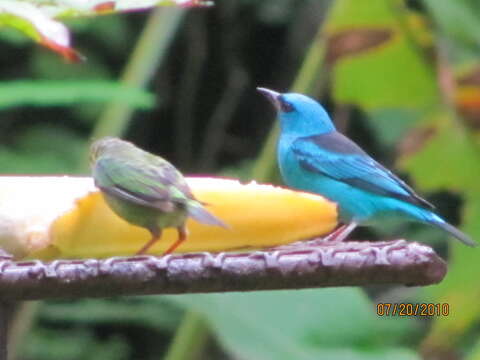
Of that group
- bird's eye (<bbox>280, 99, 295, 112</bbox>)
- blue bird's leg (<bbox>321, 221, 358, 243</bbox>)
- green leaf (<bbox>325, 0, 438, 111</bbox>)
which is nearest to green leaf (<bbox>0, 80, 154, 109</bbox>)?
bird's eye (<bbox>280, 99, 295, 112</bbox>)

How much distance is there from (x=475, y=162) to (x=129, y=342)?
1.86 meters

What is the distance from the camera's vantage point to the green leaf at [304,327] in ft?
8.49

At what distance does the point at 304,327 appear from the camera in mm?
2680

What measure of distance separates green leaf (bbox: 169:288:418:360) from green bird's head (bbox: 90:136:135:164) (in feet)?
4.18

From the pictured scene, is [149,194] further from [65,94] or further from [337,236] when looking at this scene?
[65,94]

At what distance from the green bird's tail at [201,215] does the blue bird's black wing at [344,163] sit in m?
1.06

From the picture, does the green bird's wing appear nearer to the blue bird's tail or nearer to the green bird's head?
the green bird's head

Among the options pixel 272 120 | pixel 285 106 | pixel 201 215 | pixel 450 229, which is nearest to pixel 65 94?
pixel 285 106

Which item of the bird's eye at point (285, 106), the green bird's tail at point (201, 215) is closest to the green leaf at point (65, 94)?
the bird's eye at point (285, 106)

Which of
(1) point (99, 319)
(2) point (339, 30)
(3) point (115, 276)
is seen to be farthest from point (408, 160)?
(3) point (115, 276)

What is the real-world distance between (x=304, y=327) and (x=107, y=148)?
4.72ft

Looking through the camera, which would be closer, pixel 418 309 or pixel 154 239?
pixel 154 239

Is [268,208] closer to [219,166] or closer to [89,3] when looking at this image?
[89,3]

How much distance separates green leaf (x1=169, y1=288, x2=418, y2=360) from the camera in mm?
2588
